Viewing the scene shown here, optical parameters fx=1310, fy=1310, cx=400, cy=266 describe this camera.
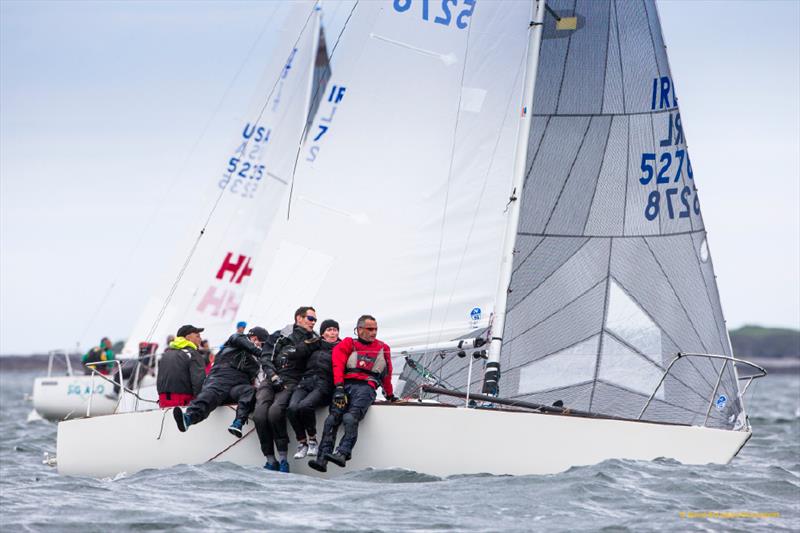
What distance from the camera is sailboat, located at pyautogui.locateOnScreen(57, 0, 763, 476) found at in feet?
35.0

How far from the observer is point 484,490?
8.59 metres

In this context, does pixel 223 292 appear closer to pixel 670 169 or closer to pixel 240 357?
pixel 240 357

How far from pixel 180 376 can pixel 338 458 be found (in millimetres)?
2080

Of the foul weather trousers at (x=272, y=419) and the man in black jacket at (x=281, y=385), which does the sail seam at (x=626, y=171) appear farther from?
the foul weather trousers at (x=272, y=419)

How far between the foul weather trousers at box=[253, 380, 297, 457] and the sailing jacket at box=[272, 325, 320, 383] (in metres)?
0.09

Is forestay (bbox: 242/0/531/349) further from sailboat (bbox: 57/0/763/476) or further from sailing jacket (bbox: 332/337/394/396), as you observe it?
sailing jacket (bbox: 332/337/394/396)

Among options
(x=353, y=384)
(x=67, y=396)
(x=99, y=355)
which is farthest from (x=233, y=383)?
(x=67, y=396)

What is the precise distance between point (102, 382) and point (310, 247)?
1237 cm

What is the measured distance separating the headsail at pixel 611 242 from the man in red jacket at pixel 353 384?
2.16m

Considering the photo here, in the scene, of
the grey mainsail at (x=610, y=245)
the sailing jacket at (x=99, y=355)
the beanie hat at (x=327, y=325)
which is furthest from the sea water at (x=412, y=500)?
the sailing jacket at (x=99, y=355)

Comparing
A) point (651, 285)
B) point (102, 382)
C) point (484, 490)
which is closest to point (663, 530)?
point (484, 490)

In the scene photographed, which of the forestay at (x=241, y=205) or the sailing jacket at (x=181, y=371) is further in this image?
the forestay at (x=241, y=205)

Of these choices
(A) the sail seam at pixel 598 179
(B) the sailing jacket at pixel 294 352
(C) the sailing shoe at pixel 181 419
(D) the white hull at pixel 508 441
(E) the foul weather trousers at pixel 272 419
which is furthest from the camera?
(A) the sail seam at pixel 598 179

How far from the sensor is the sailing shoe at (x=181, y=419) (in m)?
9.94
